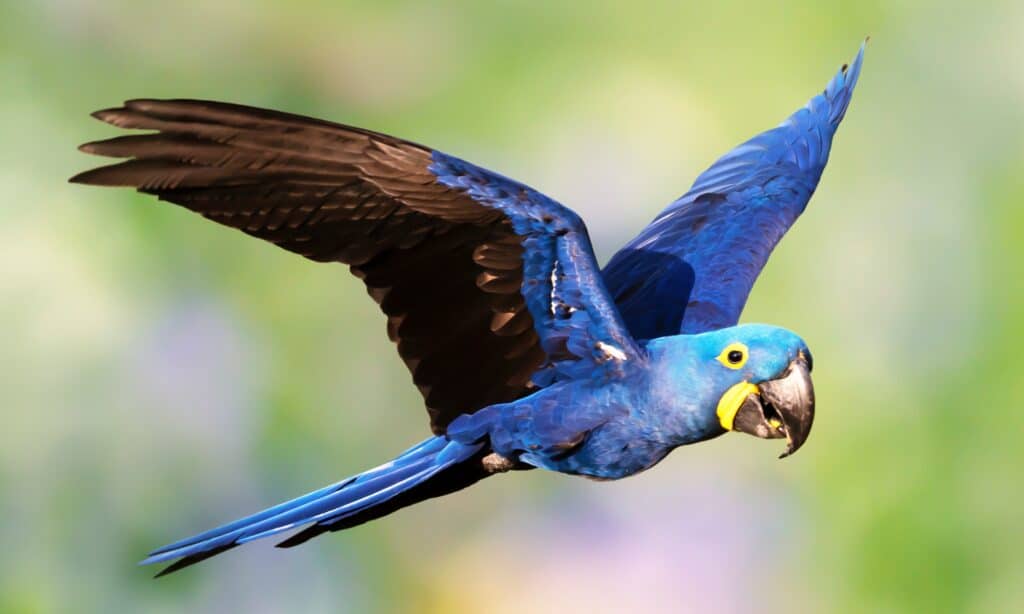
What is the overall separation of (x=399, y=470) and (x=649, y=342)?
888mm

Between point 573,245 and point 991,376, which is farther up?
point 573,245

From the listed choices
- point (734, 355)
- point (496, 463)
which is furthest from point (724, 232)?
point (496, 463)

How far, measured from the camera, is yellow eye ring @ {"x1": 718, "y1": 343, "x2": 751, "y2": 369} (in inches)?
155

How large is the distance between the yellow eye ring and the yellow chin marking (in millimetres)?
61

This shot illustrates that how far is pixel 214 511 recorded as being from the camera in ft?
27.1

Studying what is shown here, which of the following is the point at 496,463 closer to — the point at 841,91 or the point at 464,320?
the point at 464,320

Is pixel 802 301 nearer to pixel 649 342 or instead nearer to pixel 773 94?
pixel 773 94

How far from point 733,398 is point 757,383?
3.3 inches

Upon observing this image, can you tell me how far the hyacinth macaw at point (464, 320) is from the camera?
3582mm

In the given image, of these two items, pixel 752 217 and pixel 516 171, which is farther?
pixel 516 171

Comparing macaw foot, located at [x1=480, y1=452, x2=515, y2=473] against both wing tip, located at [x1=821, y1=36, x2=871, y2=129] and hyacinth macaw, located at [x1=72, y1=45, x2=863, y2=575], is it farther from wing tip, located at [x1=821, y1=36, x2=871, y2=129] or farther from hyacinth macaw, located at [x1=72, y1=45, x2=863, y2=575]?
wing tip, located at [x1=821, y1=36, x2=871, y2=129]

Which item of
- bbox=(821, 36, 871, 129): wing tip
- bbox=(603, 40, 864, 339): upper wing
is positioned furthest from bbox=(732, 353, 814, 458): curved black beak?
bbox=(821, 36, 871, 129): wing tip

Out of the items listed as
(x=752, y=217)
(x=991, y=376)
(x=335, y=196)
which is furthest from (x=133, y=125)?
(x=991, y=376)

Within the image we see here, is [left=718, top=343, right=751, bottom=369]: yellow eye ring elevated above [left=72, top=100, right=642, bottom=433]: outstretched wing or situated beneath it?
situated beneath
